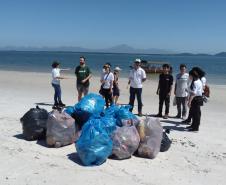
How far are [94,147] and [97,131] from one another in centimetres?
29

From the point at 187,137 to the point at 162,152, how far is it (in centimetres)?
144

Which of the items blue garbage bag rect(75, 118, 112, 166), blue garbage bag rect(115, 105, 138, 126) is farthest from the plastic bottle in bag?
blue garbage bag rect(75, 118, 112, 166)

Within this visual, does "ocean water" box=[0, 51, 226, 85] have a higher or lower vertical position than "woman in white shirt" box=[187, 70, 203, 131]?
lower

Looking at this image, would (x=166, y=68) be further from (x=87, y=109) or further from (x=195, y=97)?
(x=87, y=109)

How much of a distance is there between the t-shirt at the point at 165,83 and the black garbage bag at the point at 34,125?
387cm

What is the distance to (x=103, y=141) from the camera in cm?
580

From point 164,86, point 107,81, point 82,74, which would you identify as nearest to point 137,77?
point 164,86

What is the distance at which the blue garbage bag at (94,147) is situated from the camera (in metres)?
5.71

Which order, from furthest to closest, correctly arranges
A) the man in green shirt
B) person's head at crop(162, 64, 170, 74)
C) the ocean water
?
the ocean water → the man in green shirt → person's head at crop(162, 64, 170, 74)

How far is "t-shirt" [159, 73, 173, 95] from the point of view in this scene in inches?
387

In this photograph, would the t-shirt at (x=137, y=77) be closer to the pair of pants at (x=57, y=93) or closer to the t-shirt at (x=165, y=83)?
the t-shirt at (x=165, y=83)

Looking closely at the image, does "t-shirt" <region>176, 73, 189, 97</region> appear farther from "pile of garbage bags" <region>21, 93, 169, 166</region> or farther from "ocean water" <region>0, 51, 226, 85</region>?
"ocean water" <region>0, 51, 226, 85</region>

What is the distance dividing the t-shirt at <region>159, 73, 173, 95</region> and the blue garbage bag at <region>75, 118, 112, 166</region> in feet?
14.1

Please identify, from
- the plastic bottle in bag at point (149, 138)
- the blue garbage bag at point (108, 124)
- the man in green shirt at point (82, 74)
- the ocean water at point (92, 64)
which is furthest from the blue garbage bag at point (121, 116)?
the ocean water at point (92, 64)
